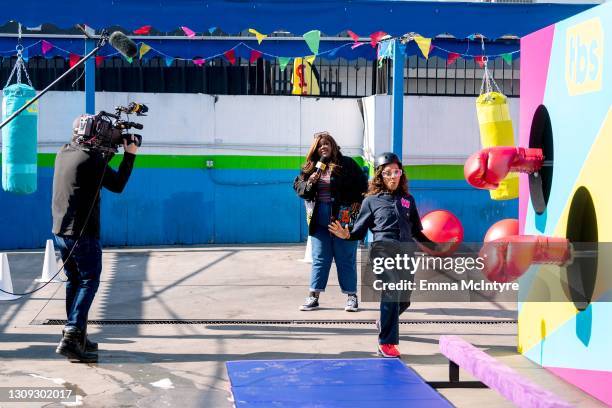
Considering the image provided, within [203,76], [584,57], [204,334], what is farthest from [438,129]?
[584,57]

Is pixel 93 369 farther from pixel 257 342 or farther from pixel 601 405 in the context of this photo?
pixel 601 405

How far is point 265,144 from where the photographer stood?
51.9 ft

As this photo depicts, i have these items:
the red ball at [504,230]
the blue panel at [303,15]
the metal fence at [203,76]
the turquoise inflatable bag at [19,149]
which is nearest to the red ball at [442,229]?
the red ball at [504,230]

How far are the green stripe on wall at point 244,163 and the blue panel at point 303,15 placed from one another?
6.04 meters

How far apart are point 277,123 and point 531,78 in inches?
335

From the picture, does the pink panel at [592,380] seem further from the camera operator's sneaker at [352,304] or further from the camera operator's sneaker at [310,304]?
the camera operator's sneaker at [310,304]

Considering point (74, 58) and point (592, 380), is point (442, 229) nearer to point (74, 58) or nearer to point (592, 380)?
point (592, 380)

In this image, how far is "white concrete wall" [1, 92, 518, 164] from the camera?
15156mm

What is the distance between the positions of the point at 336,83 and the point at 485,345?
9.96 meters

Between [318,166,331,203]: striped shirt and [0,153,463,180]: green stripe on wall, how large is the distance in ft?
20.2

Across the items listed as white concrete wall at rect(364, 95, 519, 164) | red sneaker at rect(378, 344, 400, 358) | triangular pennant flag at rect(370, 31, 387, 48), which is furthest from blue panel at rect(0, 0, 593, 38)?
white concrete wall at rect(364, 95, 519, 164)

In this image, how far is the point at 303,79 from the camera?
16.6 metres

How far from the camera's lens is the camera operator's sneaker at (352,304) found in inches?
380

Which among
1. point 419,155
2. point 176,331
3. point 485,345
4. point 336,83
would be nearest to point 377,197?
point 485,345
